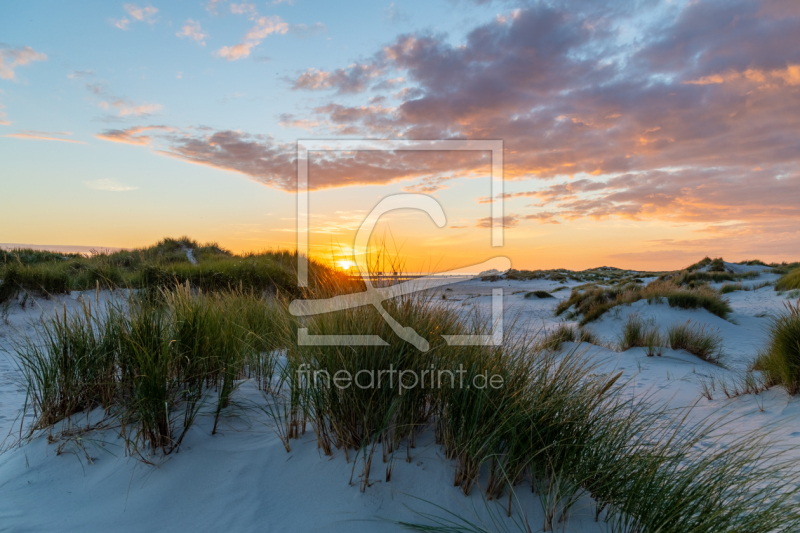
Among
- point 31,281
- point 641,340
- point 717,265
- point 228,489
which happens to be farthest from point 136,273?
point 717,265

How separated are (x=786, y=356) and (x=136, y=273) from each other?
12562 mm

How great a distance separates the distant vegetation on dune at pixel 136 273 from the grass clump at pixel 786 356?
5.09 meters

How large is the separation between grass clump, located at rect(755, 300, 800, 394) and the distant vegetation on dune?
5.09m

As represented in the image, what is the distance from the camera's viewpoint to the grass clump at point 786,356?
4.46m

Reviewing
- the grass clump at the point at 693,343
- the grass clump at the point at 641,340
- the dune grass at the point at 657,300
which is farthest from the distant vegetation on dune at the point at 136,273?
the dune grass at the point at 657,300

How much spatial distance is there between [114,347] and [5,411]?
173cm

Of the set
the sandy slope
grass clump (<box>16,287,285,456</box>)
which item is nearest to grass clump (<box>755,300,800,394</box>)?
the sandy slope

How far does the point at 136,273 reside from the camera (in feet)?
34.8

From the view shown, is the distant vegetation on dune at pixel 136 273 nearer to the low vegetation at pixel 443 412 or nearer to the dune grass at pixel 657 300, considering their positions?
the low vegetation at pixel 443 412

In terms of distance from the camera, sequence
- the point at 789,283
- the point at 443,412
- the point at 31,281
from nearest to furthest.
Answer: the point at 443,412 < the point at 31,281 < the point at 789,283

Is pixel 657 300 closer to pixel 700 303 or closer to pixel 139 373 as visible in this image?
pixel 700 303

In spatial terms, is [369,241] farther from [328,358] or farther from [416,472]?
[416,472]

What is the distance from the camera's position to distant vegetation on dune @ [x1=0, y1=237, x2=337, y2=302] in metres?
8.32

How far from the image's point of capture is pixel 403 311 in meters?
3.00
